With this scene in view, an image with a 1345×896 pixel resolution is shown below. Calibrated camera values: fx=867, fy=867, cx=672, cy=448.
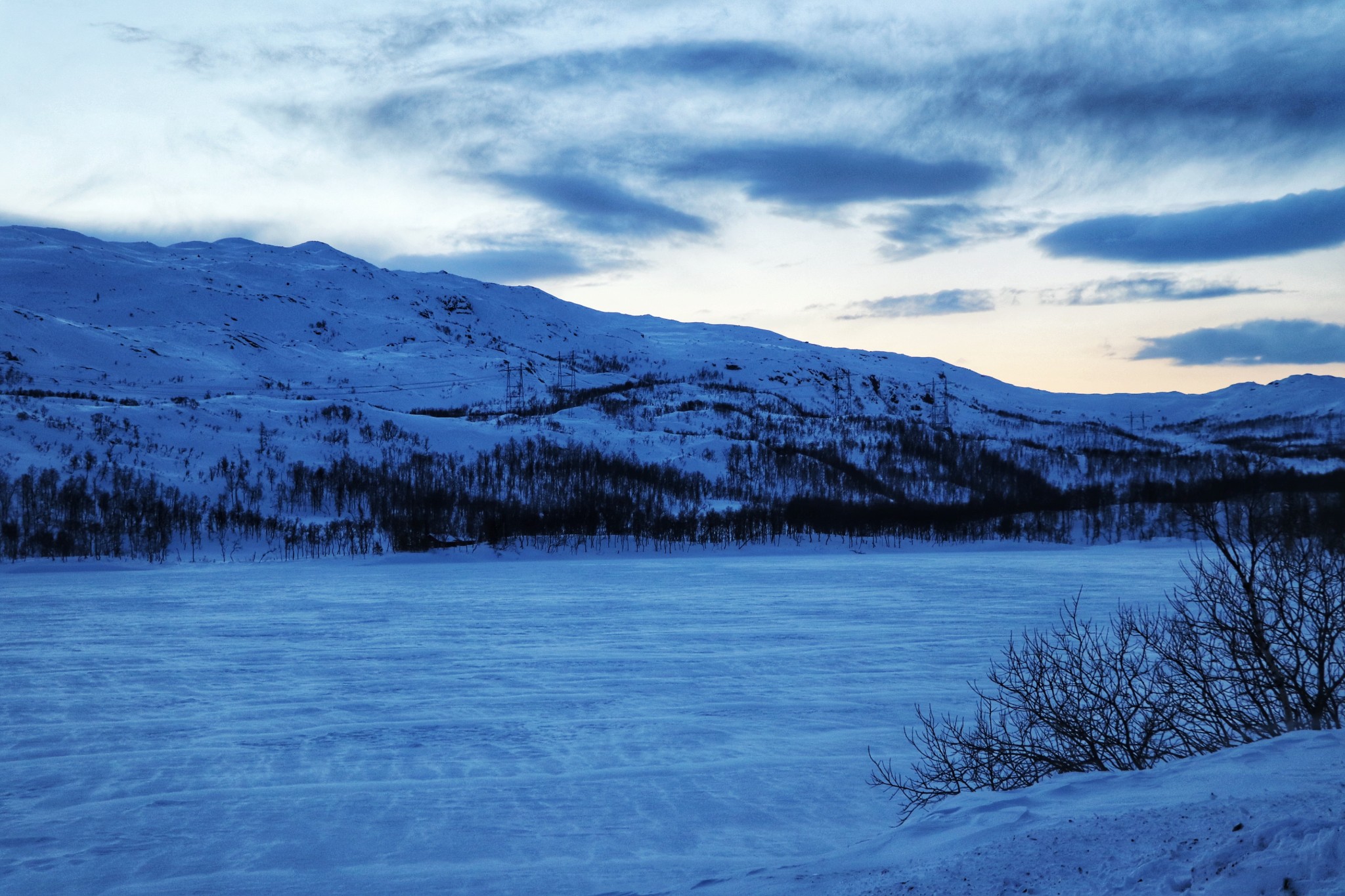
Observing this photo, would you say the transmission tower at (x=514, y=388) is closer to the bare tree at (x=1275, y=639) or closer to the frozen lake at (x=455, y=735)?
→ the frozen lake at (x=455, y=735)

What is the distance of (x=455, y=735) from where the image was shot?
14617 mm

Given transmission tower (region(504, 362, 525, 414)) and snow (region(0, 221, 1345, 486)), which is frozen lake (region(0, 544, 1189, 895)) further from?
transmission tower (region(504, 362, 525, 414))

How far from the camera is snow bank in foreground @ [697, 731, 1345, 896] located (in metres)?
5.15

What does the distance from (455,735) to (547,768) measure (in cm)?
252

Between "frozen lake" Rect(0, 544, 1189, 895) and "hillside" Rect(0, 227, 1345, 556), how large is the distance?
3505 cm

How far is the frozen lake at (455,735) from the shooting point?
9.73 meters

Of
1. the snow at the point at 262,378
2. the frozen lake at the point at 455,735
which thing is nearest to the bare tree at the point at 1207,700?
the frozen lake at the point at 455,735

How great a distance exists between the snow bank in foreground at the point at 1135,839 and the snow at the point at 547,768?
0.10 feet

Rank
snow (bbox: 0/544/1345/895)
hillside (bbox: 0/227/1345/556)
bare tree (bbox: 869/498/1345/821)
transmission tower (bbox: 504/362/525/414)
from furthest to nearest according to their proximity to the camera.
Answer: transmission tower (bbox: 504/362/525/414), hillside (bbox: 0/227/1345/556), bare tree (bbox: 869/498/1345/821), snow (bbox: 0/544/1345/895)

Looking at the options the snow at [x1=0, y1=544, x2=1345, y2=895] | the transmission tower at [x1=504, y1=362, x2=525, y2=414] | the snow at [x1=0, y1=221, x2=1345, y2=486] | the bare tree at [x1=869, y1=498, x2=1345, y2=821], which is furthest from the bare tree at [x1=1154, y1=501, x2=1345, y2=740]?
the transmission tower at [x1=504, y1=362, x2=525, y2=414]

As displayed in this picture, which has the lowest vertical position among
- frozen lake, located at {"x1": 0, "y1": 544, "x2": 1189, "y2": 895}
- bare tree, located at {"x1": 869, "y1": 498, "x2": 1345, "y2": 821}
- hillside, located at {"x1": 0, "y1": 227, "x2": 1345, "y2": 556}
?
frozen lake, located at {"x1": 0, "y1": 544, "x2": 1189, "y2": 895}

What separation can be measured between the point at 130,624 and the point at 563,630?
541 inches

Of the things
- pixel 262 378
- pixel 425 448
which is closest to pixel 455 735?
pixel 425 448

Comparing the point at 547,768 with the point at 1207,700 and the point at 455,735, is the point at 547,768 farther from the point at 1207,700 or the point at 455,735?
the point at 1207,700
